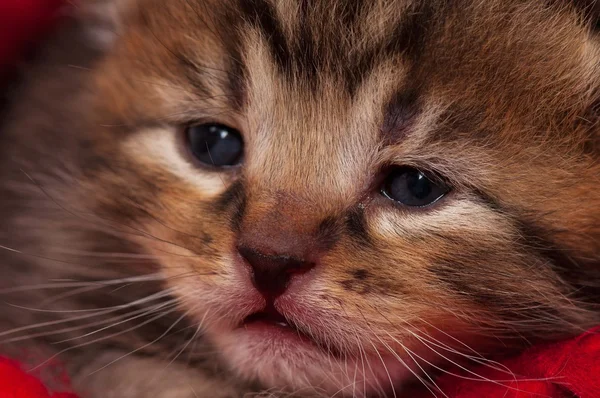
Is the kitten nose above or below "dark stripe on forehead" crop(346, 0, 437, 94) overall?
below

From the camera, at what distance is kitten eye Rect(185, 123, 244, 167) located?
1.13 meters

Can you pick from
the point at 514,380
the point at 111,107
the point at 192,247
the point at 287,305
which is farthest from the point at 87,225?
the point at 514,380

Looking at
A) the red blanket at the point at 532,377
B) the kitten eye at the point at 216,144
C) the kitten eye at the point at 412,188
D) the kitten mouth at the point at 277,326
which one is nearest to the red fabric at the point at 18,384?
the red blanket at the point at 532,377

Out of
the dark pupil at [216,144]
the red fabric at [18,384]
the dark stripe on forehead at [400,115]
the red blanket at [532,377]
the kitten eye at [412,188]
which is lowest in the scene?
the red fabric at [18,384]

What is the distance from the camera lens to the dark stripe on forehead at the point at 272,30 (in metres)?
1.04

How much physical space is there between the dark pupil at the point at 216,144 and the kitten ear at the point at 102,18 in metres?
0.31

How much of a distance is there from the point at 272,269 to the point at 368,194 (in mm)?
196

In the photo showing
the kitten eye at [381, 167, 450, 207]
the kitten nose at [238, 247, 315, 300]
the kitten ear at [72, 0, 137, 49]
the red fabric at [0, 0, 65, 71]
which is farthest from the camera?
the red fabric at [0, 0, 65, 71]

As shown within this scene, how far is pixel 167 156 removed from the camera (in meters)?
1.17

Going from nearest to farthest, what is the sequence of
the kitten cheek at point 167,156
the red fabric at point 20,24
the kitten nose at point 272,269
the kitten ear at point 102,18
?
the kitten nose at point 272,269, the kitten cheek at point 167,156, the kitten ear at point 102,18, the red fabric at point 20,24

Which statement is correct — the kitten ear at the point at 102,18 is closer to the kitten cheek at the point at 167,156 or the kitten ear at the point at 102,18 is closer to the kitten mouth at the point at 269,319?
the kitten cheek at the point at 167,156

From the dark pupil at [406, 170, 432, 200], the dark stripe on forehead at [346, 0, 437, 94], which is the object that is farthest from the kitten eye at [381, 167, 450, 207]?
the dark stripe on forehead at [346, 0, 437, 94]

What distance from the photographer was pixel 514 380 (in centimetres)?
100

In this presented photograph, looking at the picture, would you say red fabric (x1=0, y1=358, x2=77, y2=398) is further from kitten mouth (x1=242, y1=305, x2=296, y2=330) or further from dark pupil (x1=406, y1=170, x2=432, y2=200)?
dark pupil (x1=406, y1=170, x2=432, y2=200)
